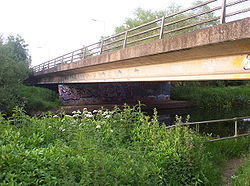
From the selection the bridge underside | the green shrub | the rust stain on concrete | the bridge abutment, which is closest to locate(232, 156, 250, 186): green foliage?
the bridge underside

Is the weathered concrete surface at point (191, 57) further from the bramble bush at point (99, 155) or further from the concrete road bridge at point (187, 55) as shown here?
the bramble bush at point (99, 155)

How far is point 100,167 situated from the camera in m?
3.13

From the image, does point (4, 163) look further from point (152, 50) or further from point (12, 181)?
point (152, 50)

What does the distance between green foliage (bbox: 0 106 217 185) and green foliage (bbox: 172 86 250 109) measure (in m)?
20.8

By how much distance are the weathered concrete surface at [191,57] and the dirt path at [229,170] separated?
2.23 metres

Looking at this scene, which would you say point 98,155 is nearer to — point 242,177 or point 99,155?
point 99,155

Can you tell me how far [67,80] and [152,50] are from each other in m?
13.3

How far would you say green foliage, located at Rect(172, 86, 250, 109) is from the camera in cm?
2505

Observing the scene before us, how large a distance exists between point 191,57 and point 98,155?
4433mm

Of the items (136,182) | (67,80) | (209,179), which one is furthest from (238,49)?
(67,80)

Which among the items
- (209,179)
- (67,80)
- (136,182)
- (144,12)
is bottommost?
(209,179)

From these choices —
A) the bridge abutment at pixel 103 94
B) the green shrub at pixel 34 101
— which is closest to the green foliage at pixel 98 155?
the green shrub at pixel 34 101

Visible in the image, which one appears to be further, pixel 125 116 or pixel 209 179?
pixel 125 116

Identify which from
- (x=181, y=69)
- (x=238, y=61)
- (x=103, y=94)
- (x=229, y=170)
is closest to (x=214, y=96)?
(x=103, y=94)
